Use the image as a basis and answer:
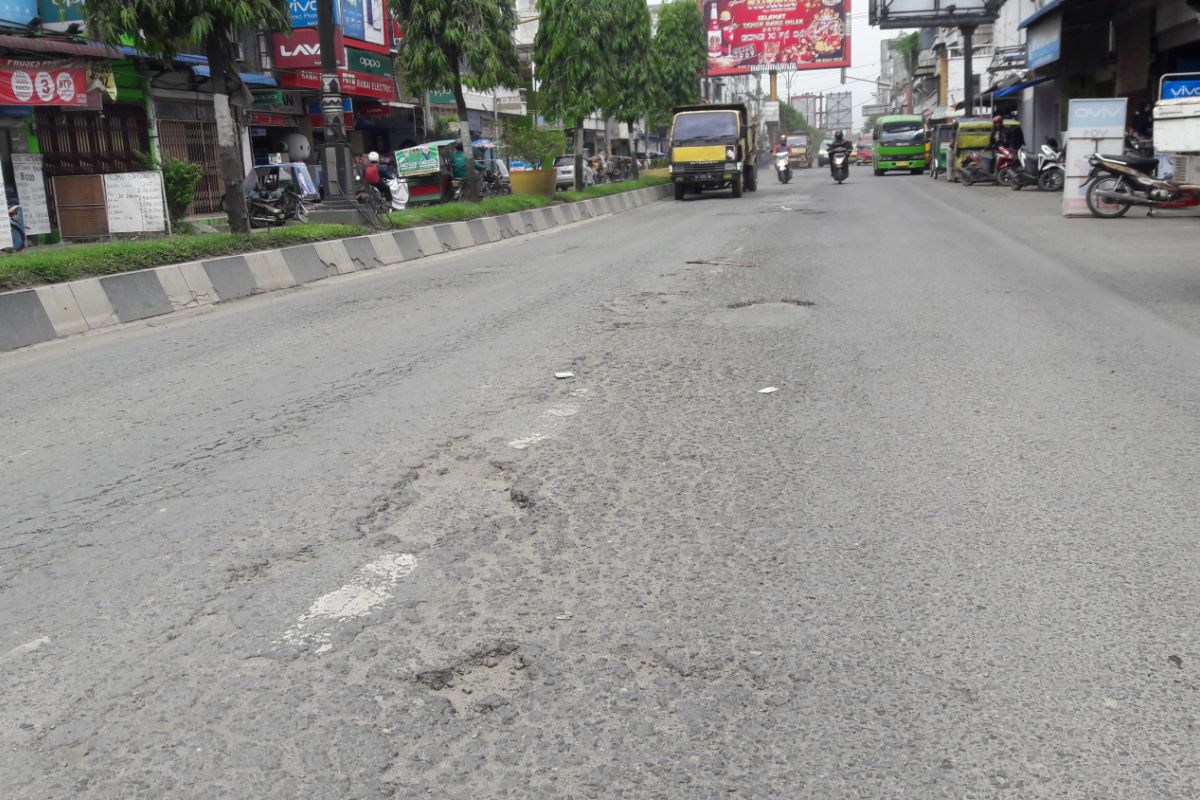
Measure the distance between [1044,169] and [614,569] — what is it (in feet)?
82.6

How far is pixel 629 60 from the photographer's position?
36188 millimetres

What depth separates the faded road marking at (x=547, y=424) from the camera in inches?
198

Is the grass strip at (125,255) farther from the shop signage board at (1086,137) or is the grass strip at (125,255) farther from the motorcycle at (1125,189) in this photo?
the shop signage board at (1086,137)

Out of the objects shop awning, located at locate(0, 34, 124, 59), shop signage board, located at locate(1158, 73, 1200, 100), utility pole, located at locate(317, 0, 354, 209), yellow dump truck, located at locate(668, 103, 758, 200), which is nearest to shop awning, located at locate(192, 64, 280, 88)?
shop awning, located at locate(0, 34, 124, 59)

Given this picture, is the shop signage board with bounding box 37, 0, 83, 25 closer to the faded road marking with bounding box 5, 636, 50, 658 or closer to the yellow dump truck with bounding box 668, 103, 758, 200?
the yellow dump truck with bounding box 668, 103, 758, 200

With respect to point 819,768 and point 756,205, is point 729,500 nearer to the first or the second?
point 819,768

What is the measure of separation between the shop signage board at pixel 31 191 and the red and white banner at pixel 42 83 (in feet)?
4.51

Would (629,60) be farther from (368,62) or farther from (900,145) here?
(900,145)

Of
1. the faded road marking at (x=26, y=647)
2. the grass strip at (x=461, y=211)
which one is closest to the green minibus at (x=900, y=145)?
the grass strip at (x=461, y=211)

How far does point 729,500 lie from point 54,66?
57.6ft

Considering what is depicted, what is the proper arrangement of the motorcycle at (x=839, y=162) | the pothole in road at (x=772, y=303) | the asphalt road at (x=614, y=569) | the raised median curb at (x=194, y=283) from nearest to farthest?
1. the asphalt road at (x=614, y=569)
2. the pothole in road at (x=772, y=303)
3. the raised median curb at (x=194, y=283)
4. the motorcycle at (x=839, y=162)

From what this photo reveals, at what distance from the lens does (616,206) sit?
28.6 m

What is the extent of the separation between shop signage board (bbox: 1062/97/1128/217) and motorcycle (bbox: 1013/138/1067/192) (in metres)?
5.43

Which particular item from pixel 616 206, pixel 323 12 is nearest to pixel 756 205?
pixel 616 206
